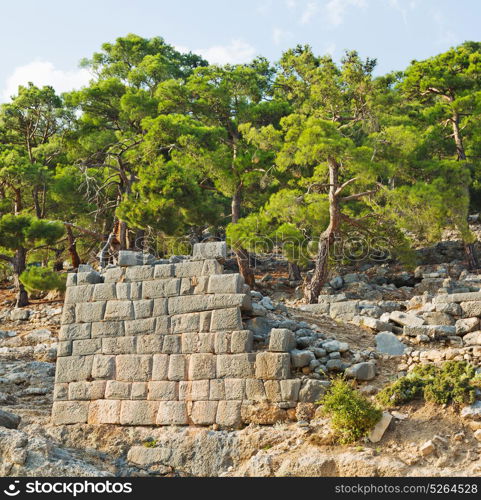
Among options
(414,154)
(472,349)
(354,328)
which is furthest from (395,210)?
(472,349)

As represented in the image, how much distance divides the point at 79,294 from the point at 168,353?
186 centimetres

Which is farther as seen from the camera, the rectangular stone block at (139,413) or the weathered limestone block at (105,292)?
the weathered limestone block at (105,292)

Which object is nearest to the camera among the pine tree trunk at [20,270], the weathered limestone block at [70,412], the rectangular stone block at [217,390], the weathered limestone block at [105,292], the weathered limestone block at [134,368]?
the rectangular stone block at [217,390]

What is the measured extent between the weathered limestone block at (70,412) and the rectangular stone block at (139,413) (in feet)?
2.09

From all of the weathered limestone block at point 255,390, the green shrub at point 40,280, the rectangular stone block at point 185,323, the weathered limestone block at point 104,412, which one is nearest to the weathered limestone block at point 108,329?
the rectangular stone block at point 185,323

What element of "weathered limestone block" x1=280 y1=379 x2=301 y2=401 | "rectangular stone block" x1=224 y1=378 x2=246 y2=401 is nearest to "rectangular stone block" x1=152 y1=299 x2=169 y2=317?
"rectangular stone block" x1=224 y1=378 x2=246 y2=401

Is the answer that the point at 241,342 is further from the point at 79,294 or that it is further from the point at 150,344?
the point at 79,294

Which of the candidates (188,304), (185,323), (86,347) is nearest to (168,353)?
(185,323)

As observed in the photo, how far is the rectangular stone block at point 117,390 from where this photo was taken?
9.14 metres

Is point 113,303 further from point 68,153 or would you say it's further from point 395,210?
point 68,153

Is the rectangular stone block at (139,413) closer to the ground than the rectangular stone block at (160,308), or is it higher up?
closer to the ground

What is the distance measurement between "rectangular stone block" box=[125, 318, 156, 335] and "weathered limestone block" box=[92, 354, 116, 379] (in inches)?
18.7

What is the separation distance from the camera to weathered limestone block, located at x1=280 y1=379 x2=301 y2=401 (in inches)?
327

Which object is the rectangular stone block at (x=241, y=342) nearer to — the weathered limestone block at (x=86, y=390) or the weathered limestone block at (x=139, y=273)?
the weathered limestone block at (x=139, y=273)
